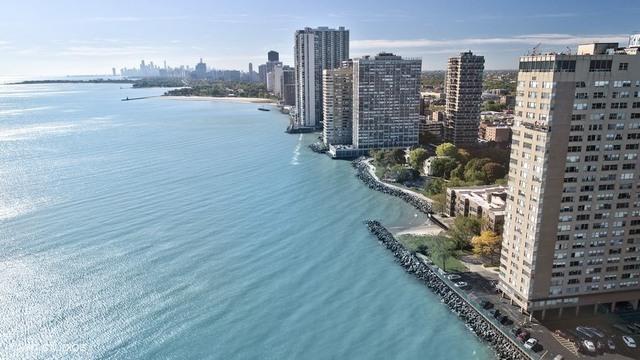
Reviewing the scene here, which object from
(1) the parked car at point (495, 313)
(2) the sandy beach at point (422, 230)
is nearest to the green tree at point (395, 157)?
(2) the sandy beach at point (422, 230)

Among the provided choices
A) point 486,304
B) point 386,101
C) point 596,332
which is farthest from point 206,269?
point 386,101

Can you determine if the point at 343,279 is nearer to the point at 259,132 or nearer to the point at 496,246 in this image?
the point at 496,246

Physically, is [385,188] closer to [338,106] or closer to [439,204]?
[439,204]

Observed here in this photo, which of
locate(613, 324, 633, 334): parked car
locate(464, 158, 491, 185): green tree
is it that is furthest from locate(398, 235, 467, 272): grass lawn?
locate(464, 158, 491, 185): green tree

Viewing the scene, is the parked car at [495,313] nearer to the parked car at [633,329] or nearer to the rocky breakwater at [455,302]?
the rocky breakwater at [455,302]

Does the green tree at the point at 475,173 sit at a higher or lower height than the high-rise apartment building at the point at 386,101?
lower

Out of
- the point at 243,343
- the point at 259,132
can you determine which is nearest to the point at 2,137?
the point at 259,132
